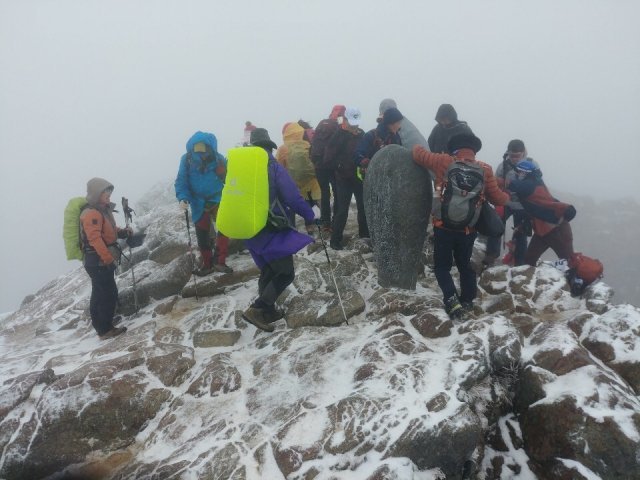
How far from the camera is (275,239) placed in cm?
792

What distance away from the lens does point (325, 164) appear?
35.4ft

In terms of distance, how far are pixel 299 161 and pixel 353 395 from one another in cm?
847

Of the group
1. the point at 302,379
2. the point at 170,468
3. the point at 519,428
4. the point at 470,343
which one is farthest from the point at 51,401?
the point at 519,428

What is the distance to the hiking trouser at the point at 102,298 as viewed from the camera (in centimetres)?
963

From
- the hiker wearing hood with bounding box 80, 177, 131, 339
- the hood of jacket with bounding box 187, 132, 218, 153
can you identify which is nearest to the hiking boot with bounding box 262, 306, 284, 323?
the hiker wearing hood with bounding box 80, 177, 131, 339

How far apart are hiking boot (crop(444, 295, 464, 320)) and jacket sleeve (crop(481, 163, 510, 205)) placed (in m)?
2.22

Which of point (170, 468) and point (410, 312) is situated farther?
point (410, 312)

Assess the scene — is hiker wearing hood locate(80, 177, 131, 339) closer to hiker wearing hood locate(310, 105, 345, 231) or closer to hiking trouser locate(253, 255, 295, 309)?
hiking trouser locate(253, 255, 295, 309)

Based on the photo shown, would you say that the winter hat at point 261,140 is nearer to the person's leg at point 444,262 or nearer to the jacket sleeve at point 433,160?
the jacket sleeve at point 433,160

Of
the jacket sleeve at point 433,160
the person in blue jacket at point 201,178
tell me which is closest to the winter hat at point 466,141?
the jacket sleeve at point 433,160

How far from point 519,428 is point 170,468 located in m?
5.34

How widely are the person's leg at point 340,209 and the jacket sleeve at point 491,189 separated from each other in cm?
433

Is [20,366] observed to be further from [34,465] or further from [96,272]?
[34,465]

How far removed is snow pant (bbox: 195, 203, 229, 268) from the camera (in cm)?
1088
